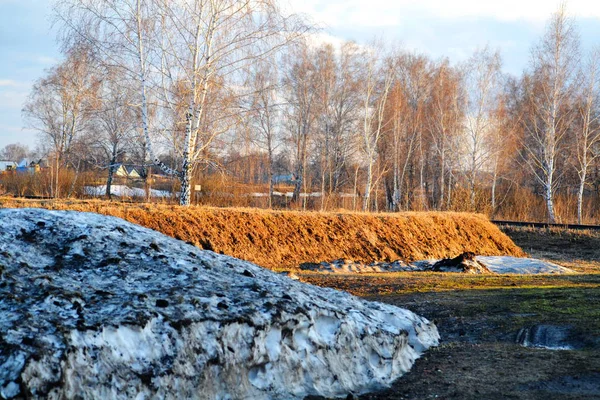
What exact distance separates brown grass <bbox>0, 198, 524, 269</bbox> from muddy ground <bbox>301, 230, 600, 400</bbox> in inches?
172

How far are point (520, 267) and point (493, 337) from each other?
1148cm

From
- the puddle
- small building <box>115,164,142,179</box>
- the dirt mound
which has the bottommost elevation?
the dirt mound

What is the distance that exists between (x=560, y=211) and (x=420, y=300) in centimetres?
2737

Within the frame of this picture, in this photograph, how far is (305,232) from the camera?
17891mm

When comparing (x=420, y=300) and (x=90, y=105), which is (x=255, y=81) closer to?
(x=90, y=105)

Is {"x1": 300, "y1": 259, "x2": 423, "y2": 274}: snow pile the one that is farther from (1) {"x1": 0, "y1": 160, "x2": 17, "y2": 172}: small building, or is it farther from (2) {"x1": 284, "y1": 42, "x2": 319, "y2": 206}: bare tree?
(1) {"x1": 0, "y1": 160, "x2": 17, "y2": 172}: small building

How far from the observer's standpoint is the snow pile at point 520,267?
55.3 ft

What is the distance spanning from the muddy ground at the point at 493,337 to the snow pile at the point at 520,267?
428 cm

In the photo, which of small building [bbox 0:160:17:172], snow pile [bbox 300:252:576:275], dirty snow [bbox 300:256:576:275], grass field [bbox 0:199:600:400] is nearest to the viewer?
grass field [bbox 0:199:600:400]

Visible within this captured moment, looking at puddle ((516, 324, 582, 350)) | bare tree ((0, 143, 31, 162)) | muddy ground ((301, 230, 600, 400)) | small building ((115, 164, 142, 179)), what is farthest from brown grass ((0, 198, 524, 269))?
bare tree ((0, 143, 31, 162))

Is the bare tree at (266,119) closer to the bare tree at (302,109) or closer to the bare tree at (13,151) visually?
the bare tree at (302,109)

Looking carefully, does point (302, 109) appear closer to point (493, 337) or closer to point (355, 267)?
point (355, 267)

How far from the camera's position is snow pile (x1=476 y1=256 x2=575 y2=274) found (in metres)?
16.9

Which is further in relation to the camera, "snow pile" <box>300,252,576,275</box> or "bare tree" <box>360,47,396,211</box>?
"bare tree" <box>360,47,396,211</box>
